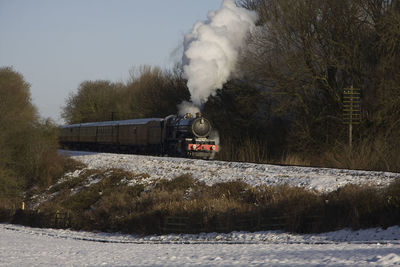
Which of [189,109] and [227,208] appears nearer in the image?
[227,208]

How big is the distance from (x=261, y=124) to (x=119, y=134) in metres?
11.6

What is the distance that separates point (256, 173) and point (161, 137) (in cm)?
1278

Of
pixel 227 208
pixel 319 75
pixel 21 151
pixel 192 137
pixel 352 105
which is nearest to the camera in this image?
pixel 227 208

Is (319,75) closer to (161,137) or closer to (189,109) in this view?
(189,109)

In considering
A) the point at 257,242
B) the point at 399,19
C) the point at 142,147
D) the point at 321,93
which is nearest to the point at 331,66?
the point at 321,93

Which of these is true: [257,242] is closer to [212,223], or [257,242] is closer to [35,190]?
[212,223]

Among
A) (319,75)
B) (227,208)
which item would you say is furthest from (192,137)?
(227,208)

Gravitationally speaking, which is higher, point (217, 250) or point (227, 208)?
point (227, 208)

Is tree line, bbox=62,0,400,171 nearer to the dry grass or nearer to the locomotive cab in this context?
the locomotive cab

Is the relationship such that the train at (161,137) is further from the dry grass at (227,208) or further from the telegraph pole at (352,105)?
the telegraph pole at (352,105)

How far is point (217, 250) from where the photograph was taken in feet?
41.0

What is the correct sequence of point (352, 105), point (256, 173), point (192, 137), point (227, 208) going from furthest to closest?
1. point (192, 137)
2. point (352, 105)
3. point (256, 173)
4. point (227, 208)

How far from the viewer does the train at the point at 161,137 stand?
2958cm

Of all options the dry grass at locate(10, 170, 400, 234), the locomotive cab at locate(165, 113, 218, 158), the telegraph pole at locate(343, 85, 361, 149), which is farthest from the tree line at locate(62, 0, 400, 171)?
the dry grass at locate(10, 170, 400, 234)
